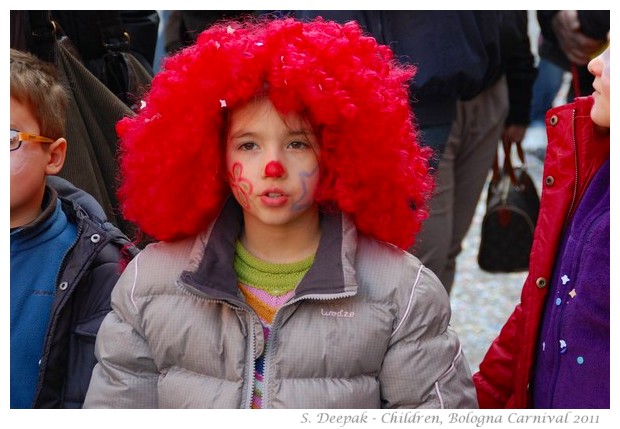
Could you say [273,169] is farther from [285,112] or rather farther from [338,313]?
[338,313]

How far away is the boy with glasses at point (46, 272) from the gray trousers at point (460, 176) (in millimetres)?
1374

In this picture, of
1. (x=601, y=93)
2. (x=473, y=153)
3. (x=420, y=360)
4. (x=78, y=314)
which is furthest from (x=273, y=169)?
(x=473, y=153)

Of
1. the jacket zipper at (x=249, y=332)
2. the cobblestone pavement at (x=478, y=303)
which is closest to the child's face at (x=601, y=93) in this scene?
the jacket zipper at (x=249, y=332)

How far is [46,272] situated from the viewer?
8.58 feet

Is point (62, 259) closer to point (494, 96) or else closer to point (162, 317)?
point (162, 317)

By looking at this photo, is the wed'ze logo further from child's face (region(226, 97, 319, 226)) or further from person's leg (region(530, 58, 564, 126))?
person's leg (region(530, 58, 564, 126))

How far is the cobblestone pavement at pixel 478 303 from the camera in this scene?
A: 15.7 feet

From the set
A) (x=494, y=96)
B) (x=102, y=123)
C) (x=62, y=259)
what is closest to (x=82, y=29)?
(x=102, y=123)

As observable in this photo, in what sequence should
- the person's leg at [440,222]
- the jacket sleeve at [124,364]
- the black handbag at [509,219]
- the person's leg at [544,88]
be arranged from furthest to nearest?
the person's leg at [544,88] → the black handbag at [509,219] → the person's leg at [440,222] → the jacket sleeve at [124,364]

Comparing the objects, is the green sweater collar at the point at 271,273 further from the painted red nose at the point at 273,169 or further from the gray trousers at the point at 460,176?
the gray trousers at the point at 460,176

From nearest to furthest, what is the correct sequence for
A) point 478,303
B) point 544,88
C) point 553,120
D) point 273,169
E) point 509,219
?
point 273,169 → point 553,120 → point 509,219 → point 478,303 → point 544,88

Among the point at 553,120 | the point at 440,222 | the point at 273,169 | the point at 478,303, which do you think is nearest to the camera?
the point at 273,169

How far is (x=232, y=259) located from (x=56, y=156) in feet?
1.90

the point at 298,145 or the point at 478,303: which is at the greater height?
the point at 298,145
